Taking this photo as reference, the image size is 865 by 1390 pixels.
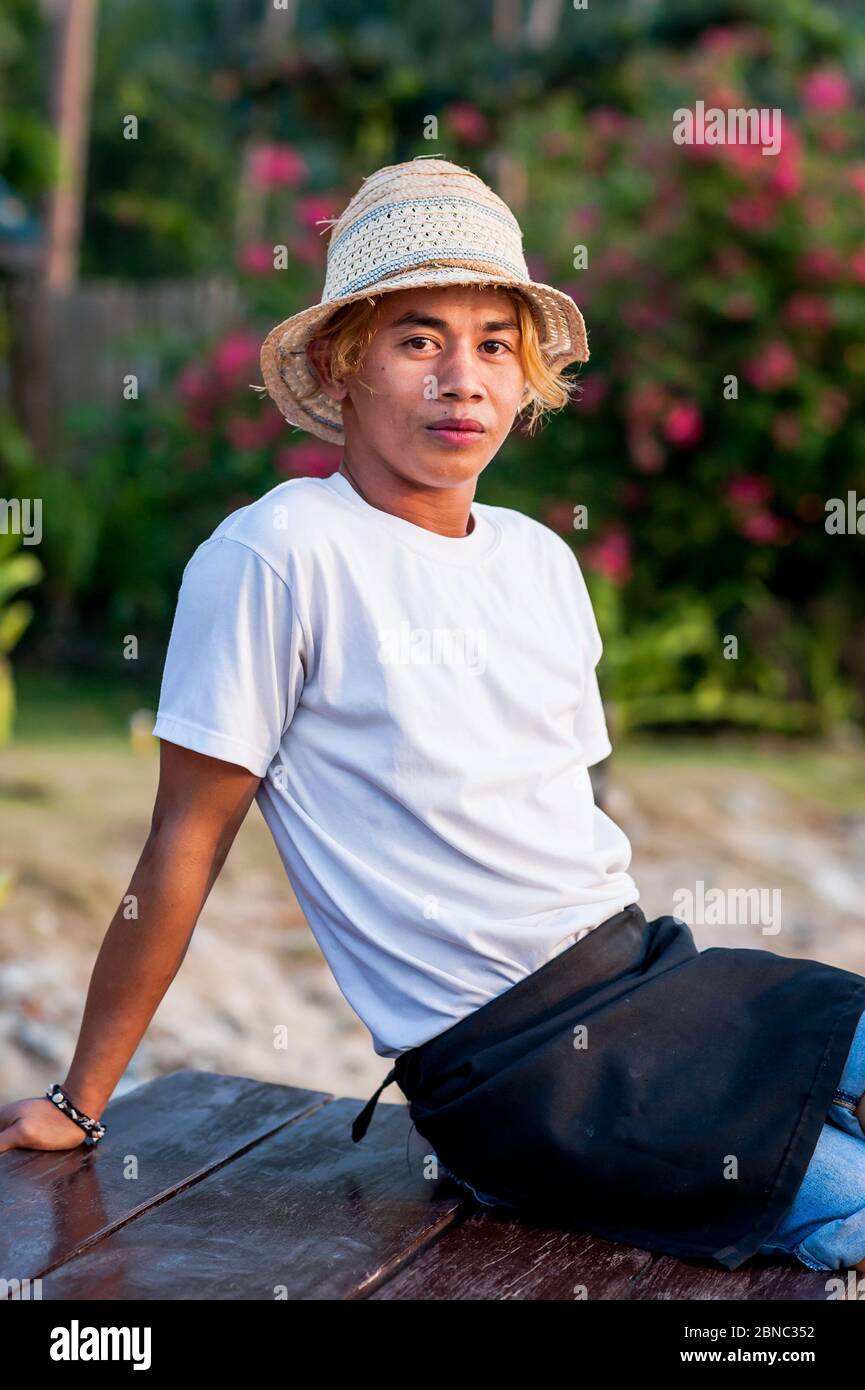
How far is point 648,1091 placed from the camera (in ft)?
6.03

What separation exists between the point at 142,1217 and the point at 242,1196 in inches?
5.3

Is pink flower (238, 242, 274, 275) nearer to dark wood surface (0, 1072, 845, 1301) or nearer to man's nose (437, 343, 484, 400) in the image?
man's nose (437, 343, 484, 400)

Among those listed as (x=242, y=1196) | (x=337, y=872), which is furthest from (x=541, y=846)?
→ (x=242, y=1196)

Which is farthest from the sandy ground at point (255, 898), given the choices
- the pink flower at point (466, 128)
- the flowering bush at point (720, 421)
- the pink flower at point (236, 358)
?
the pink flower at point (466, 128)

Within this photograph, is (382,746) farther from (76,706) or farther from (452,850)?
(76,706)

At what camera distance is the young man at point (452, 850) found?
1.82 metres

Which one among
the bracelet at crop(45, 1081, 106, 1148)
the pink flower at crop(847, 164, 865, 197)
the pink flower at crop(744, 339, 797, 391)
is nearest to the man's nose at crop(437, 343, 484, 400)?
the bracelet at crop(45, 1081, 106, 1148)

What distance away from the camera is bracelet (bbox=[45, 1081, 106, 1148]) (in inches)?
79.7

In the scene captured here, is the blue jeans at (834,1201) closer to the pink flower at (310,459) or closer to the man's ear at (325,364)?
the man's ear at (325,364)

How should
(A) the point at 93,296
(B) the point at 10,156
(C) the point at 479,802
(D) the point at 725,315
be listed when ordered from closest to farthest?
(C) the point at 479,802, (D) the point at 725,315, (A) the point at 93,296, (B) the point at 10,156

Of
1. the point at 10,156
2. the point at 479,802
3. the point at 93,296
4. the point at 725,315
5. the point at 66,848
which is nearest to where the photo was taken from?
the point at 479,802

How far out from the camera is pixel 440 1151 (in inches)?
76.9

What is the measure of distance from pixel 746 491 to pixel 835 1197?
5519 millimetres

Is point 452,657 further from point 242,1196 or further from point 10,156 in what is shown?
point 10,156
